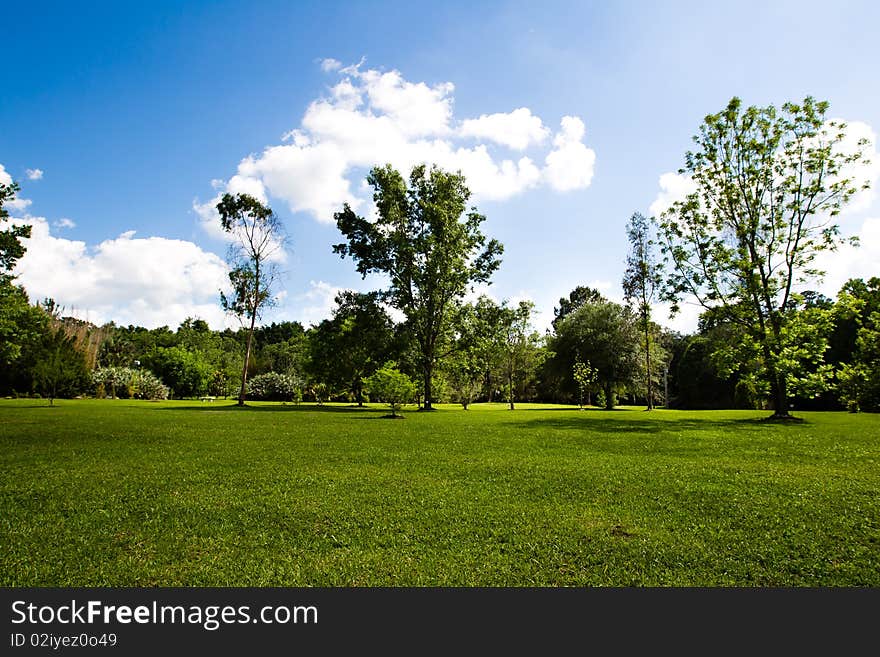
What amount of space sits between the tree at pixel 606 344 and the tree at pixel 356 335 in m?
20.4

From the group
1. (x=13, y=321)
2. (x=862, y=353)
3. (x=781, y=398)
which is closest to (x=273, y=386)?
(x=13, y=321)

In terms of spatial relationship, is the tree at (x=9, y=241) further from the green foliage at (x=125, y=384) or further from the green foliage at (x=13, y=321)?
the green foliage at (x=125, y=384)

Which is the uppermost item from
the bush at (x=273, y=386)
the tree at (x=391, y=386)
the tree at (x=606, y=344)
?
the tree at (x=606, y=344)

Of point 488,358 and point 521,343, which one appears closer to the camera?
point 488,358

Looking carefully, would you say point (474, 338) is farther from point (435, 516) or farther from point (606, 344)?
point (435, 516)

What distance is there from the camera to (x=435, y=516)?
6574 mm

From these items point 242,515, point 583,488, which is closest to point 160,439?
point 242,515

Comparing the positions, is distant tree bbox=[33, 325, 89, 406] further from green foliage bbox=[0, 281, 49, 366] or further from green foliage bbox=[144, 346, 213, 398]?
green foliage bbox=[144, 346, 213, 398]

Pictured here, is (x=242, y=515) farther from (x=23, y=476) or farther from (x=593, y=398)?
(x=593, y=398)

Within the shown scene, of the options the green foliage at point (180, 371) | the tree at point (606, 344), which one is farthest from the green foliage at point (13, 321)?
the tree at point (606, 344)

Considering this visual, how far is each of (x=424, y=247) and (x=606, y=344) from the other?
21376 millimetres

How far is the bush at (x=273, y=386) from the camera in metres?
64.7

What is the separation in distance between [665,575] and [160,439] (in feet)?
48.3

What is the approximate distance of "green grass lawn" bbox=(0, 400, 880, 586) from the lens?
15.5 ft
